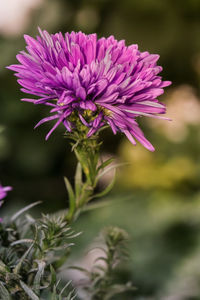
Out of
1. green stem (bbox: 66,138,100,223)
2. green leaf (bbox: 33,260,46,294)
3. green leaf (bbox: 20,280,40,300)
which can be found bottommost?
green leaf (bbox: 20,280,40,300)

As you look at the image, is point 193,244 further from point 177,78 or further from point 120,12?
point 120,12

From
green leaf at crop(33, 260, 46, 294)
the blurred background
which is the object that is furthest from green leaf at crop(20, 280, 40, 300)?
the blurred background

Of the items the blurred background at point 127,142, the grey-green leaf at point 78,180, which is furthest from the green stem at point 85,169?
the blurred background at point 127,142

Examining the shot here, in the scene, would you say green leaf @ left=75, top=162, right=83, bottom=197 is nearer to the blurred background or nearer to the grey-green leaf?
the grey-green leaf

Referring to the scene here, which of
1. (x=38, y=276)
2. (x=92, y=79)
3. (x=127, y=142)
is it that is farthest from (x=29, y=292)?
(x=127, y=142)

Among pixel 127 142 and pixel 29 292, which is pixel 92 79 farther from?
pixel 127 142

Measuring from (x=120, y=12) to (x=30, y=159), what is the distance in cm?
67

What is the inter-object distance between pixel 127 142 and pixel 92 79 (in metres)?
1.44

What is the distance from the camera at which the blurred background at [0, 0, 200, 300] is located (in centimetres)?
137

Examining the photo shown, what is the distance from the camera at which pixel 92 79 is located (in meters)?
0.23

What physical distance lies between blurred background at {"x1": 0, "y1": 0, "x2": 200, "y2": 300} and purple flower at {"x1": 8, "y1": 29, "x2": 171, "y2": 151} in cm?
107

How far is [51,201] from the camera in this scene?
5.35ft

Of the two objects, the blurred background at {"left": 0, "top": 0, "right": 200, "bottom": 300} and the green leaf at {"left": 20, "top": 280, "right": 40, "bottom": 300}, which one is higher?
the blurred background at {"left": 0, "top": 0, "right": 200, "bottom": 300}

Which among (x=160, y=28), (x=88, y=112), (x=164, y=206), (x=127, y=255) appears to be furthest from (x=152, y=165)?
(x=88, y=112)
